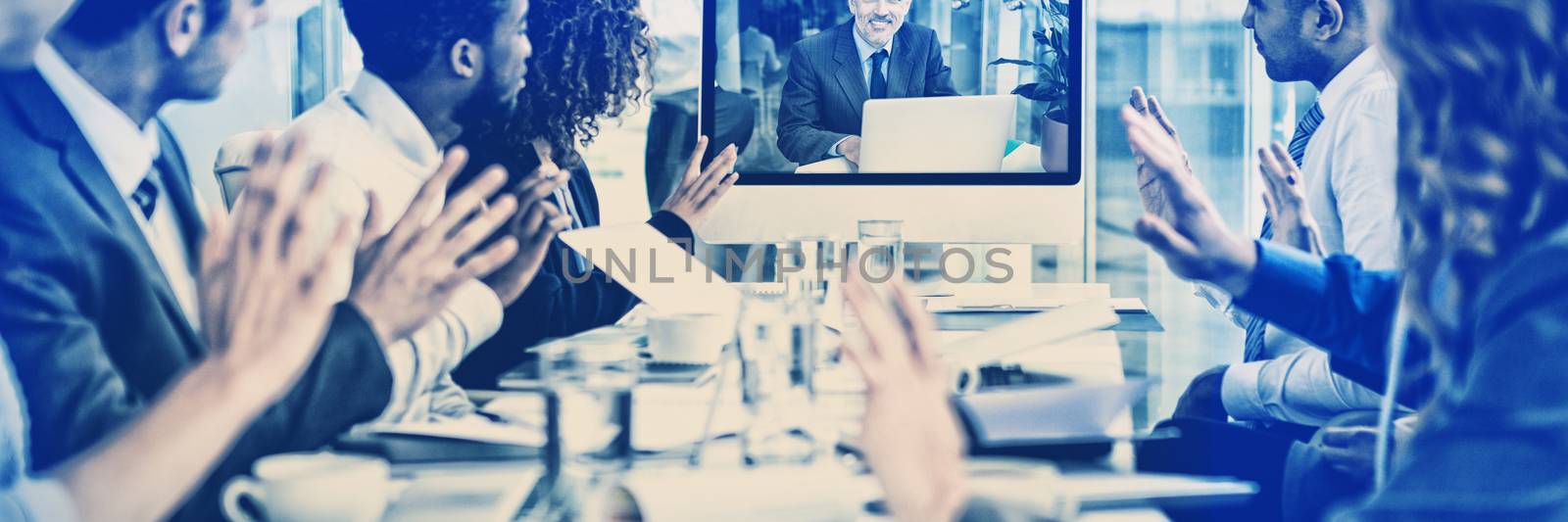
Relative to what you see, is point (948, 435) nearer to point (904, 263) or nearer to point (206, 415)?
point (904, 263)

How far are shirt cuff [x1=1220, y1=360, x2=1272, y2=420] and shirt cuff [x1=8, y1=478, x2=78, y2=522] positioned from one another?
1577mm

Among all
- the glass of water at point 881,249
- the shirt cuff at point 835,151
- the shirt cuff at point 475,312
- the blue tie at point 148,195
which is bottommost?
the shirt cuff at point 475,312

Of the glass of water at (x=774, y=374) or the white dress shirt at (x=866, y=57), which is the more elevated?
the white dress shirt at (x=866, y=57)

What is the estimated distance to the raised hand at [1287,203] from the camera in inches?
62.5

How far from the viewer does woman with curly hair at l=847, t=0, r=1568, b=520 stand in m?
0.93

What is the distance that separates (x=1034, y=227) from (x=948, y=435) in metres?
0.54

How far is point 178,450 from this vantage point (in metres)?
1.21

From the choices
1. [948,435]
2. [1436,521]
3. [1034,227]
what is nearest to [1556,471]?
[1436,521]

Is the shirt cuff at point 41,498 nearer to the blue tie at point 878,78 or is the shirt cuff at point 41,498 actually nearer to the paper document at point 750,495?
the paper document at point 750,495

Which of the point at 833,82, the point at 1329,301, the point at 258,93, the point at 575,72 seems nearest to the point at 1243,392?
the point at 1329,301

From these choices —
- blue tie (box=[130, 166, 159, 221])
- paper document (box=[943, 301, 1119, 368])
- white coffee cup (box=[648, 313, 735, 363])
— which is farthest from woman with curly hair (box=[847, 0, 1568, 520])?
blue tie (box=[130, 166, 159, 221])

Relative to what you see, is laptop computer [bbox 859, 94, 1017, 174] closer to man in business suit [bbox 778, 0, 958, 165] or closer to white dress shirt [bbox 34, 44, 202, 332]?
man in business suit [bbox 778, 0, 958, 165]

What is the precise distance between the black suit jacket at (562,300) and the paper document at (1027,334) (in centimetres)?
53

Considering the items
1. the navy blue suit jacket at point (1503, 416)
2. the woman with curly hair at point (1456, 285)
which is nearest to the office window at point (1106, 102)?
the woman with curly hair at point (1456, 285)
